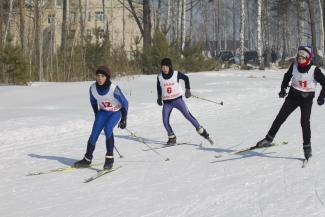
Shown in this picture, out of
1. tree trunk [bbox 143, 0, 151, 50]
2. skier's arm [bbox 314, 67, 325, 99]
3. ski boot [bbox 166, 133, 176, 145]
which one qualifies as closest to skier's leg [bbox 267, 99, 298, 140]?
skier's arm [bbox 314, 67, 325, 99]

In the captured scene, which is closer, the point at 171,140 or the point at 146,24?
the point at 171,140

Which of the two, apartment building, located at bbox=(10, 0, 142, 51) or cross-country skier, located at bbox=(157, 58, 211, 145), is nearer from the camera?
cross-country skier, located at bbox=(157, 58, 211, 145)

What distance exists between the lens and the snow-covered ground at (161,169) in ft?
18.5

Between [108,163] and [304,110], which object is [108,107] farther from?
[304,110]

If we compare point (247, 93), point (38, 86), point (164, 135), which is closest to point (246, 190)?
point (164, 135)

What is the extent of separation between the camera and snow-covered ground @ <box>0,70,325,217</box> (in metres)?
5.64

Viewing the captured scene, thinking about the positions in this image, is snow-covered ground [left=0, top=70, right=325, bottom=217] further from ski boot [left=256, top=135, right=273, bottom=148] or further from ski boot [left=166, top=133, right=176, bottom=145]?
ski boot [left=166, top=133, right=176, bottom=145]

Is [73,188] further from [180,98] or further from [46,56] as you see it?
[46,56]

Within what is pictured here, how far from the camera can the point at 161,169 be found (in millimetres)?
7488

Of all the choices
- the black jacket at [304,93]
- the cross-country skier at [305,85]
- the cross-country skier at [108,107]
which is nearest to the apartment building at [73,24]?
the cross-country skier at [108,107]

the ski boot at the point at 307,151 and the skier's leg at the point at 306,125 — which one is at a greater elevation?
the skier's leg at the point at 306,125

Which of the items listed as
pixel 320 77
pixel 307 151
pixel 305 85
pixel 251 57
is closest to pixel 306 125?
pixel 307 151

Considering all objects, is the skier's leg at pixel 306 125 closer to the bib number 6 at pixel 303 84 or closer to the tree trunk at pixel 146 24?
the bib number 6 at pixel 303 84

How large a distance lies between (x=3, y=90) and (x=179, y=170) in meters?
10.4
